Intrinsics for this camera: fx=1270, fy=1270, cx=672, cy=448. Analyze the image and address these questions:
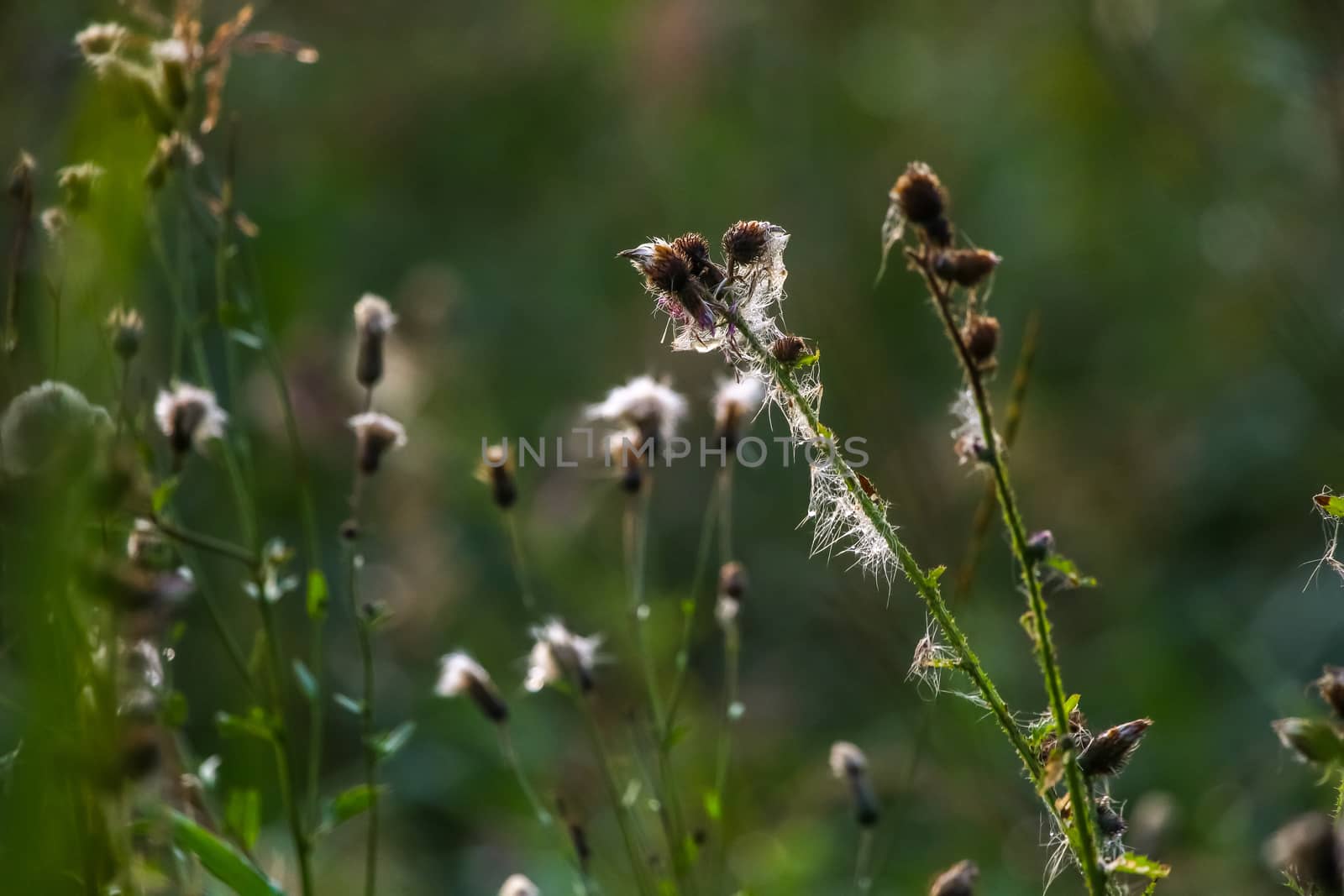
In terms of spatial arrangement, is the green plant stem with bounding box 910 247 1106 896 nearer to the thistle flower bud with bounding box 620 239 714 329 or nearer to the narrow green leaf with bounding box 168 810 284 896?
the thistle flower bud with bounding box 620 239 714 329

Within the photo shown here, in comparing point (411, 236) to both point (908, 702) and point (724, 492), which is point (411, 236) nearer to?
point (908, 702)

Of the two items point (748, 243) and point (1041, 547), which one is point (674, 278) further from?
point (1041, 547)

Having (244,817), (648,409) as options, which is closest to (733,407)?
(648,409)

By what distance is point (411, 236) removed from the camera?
282cm

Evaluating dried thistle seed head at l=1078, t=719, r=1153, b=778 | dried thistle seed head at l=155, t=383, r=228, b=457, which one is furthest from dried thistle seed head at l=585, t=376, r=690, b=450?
dried thistle seed head at l=1078, t=719, r=1153, b=778

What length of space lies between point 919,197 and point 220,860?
428mm

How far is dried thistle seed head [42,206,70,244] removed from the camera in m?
0.68

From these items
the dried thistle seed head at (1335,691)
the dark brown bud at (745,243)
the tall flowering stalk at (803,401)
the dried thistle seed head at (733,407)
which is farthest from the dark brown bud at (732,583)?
the dried thistle seed head at (1335,691)

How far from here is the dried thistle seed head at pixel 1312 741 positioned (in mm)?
401

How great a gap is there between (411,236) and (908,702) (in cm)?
167

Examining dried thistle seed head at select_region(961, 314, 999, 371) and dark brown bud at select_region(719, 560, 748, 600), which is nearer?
dried thistle seed head at select_region(961, 314, 999, 371)

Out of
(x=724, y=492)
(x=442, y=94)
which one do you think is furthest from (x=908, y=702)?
(x=442, y=94)

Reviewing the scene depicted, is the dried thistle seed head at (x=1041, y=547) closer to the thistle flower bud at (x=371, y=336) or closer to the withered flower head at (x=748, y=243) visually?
the withered flower head at (x=748, y=243)

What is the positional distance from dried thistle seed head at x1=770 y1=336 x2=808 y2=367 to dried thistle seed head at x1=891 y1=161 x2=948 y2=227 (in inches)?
2.9
